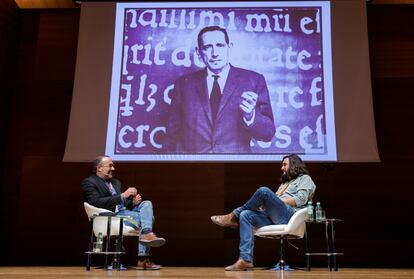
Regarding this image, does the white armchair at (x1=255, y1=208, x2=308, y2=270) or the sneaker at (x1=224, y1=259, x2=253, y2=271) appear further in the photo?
the white armchair at (x1=255, y1=208, x2=308, y2=270)

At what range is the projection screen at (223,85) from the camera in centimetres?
477

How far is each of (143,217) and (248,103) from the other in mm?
1703

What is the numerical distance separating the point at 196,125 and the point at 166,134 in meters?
0.31

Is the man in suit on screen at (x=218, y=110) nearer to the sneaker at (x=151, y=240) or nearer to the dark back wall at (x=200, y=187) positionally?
the dark back wall at (x=200, y=187)

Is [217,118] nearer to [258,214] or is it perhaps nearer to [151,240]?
[258,214]

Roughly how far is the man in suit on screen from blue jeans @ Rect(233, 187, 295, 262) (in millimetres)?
1046

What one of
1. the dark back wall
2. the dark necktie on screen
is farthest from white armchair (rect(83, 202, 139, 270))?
the dark necktie on screen

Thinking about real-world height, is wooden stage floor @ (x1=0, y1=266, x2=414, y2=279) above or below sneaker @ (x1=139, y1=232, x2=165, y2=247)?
below

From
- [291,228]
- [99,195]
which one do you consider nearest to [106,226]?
[99,195]

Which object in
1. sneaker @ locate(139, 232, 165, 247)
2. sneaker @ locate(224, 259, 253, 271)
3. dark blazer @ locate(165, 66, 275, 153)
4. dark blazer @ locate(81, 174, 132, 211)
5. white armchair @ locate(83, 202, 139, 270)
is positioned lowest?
sneaker @ locate(224, 259, 253, 271)

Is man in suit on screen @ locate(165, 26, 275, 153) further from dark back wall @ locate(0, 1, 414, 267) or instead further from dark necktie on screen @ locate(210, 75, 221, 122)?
dark back wall @ locate(0, 1, 414, 267)

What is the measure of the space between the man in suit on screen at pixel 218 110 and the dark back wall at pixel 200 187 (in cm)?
40

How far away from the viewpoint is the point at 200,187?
5043mm

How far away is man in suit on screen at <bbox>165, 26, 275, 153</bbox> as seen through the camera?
188 inches
